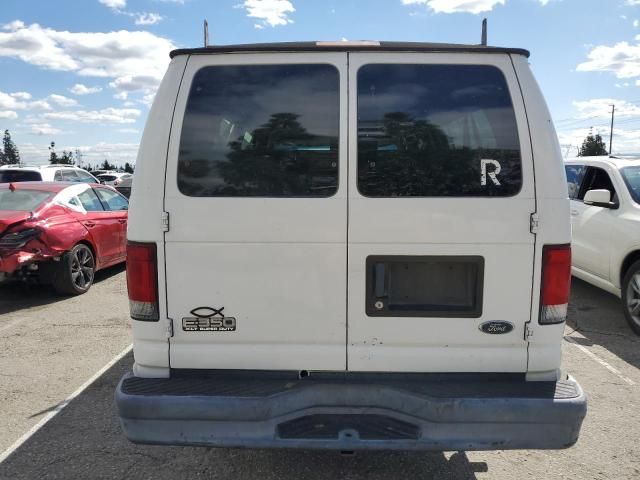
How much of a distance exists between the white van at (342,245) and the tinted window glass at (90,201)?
5.50 meters

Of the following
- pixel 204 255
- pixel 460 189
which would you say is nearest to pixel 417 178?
pixel 460 189

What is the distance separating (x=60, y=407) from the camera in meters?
3.63

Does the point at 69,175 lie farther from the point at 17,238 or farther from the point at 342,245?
the point at 342,245

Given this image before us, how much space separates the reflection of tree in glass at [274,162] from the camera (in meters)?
2.35

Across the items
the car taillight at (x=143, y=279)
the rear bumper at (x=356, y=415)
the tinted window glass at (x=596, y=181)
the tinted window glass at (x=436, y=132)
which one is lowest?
the rear bumper at (x=356, y=415)

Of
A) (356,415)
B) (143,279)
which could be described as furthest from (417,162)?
(143,279)

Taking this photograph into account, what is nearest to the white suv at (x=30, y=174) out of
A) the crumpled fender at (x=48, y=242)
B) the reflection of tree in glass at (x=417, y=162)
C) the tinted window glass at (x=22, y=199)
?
the tinted window glass at (x=22, y=199)

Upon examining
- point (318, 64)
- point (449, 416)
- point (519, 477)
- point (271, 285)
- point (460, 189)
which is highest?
point (318, 64)

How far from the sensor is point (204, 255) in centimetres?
234

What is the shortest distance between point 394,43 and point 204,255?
1441 mm

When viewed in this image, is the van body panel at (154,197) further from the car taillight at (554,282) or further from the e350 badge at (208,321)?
the car taillight at (554,282)

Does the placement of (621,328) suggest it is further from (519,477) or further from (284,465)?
(284,465)

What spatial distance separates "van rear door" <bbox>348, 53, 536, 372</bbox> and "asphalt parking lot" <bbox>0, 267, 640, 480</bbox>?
896 millimetres

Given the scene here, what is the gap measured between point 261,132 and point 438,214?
0.95 meters
